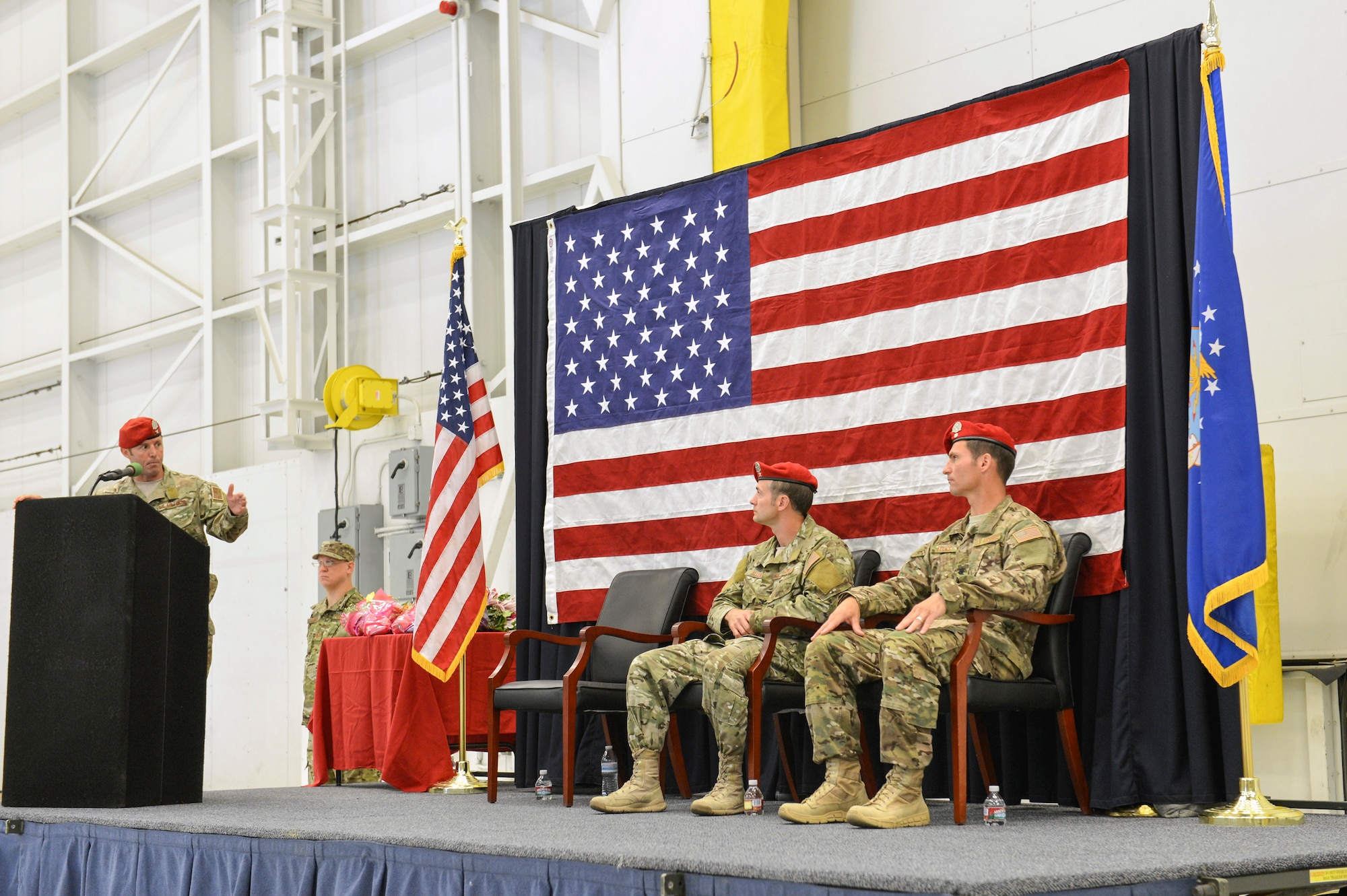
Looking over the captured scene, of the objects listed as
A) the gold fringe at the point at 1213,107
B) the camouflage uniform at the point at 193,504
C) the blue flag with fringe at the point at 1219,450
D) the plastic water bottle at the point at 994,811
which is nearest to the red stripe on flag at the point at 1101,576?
the blue flag with fringe at the point at 1219,450

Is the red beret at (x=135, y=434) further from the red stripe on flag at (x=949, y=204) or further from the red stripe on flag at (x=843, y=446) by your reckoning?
the red stripe on flag at (x=949, y=204)

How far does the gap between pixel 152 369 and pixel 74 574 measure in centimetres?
678

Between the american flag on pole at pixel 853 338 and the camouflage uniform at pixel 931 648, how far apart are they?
1.03 feet

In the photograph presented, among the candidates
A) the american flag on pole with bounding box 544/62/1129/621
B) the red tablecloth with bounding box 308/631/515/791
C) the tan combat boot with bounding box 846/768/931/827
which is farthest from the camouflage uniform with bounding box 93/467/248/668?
the tan combat boot with bounding box 846/768/931/827

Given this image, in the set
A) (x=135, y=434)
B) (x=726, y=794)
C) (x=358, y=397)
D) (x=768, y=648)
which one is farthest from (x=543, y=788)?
(x=358, y=397)

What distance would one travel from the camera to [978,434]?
417 centimetres

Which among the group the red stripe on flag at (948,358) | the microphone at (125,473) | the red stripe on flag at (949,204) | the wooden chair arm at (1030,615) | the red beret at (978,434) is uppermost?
the red stripe on flag at (949,204)

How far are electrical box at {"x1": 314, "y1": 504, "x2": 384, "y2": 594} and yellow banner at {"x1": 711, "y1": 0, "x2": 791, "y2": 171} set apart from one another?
3491 millimetres

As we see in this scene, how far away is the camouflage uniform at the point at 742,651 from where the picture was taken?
13.9ft

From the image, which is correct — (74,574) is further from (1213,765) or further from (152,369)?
(152,369)

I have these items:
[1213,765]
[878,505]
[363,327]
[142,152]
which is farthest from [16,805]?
[142,152]

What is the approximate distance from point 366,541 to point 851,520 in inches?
180

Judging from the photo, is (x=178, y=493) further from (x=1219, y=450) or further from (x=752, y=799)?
(x=1219, y=450)

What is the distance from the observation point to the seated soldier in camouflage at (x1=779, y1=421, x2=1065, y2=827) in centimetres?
371
